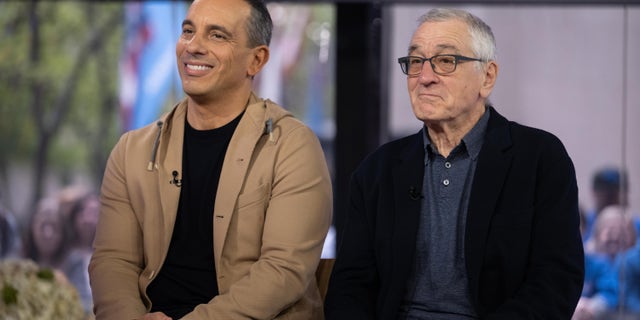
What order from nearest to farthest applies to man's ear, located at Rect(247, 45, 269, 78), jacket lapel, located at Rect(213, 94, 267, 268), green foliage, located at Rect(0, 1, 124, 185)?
jacket lapel, located at Rect(213, 94, 267, 268) → man's ear, located at Rect(247, 45, 269, 78) → green foliage, located at Rect(0, 1, 124, 185)

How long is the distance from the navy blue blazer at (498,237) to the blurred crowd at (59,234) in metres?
4.01

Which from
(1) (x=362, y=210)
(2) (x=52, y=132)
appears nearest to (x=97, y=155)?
(2) (x=52, y=132)

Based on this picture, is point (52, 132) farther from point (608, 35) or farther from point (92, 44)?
point (608, 35)

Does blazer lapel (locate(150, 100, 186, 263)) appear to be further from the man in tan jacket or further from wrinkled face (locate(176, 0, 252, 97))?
wrinkled face (locate(176, 0, 252, 97))

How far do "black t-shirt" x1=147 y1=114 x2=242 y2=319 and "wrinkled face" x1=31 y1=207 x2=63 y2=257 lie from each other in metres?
3.68

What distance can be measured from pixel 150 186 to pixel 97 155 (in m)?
3.71

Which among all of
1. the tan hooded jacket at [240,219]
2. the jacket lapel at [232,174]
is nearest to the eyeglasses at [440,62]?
the tan hooded jacket at [240,219]

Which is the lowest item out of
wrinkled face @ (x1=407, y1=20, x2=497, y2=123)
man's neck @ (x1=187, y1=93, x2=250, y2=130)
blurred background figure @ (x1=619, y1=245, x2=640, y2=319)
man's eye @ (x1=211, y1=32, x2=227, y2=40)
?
blurred background figure @ (x1=619, y1=245, x2=640, y2=319)

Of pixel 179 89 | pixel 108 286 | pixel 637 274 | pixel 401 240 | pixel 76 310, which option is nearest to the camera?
pixel 401 240

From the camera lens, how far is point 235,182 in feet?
11.9

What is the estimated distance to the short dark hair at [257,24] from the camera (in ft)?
12.5

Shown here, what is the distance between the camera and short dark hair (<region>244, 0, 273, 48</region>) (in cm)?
379

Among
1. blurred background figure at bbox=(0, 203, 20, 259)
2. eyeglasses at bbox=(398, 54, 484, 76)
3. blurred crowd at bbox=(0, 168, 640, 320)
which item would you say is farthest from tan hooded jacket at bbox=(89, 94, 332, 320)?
blurred background figure at bbox=(0, 203, 20, 259)

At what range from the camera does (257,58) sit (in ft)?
12.7
